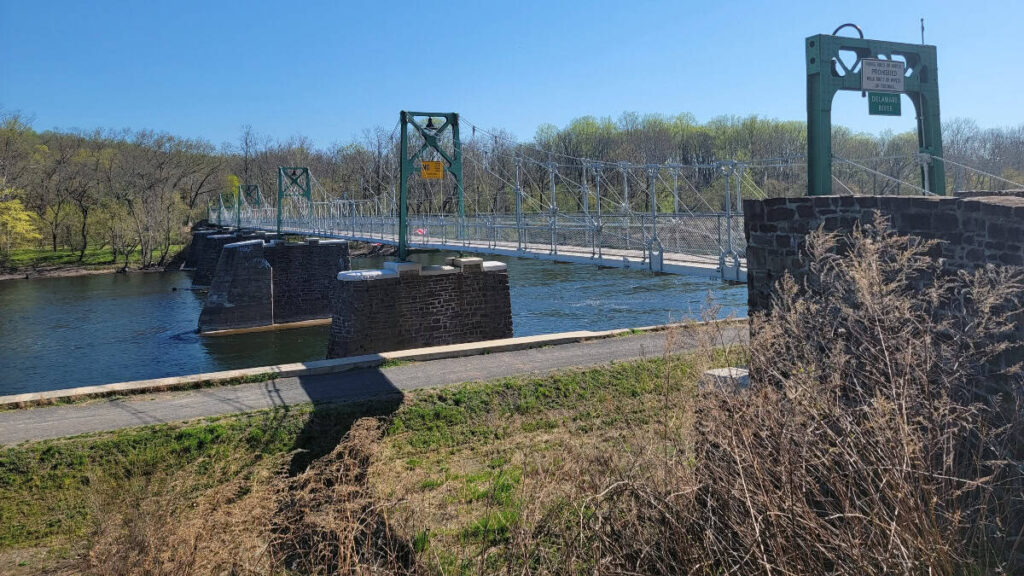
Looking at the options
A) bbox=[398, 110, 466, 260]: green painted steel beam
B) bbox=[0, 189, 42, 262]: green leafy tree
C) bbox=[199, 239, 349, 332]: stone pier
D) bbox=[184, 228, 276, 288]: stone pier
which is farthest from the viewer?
bbox=[0, 189, 42, 262]: green leafy tree

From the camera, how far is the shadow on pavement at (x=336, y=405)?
27.9ft

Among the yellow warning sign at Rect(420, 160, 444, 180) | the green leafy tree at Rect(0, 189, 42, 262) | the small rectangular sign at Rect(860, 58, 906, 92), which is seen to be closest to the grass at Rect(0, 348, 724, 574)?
the small rectangular sign at Rect(860, 58, 906, 92)

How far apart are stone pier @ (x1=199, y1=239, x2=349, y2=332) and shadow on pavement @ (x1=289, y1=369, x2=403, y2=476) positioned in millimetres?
13225

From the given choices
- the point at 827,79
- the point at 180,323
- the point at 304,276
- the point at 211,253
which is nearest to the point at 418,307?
the point at 827,79

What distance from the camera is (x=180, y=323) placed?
23578mm

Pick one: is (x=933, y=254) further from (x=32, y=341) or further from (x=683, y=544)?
(x=32, y=341)

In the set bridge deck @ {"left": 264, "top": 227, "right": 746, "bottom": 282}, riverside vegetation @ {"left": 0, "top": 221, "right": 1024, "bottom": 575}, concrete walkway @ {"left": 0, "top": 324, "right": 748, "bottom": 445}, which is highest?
bridge deck @ {"left": 264, "top": 227, "right": 746, "bottom": 282}

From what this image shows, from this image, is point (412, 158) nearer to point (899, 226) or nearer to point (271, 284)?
point (271, 284)

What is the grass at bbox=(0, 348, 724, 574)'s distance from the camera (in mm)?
6031

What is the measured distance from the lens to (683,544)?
11.3 ft

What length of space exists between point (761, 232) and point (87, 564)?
5.47 m

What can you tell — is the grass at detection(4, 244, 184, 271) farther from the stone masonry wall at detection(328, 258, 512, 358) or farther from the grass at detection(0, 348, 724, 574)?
the grass at detection(0, 348, 724, 574)

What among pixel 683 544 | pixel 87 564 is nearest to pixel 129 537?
pixel 87 564

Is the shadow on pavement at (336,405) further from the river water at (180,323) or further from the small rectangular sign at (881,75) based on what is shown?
the small rectangular sign at (881,75)
